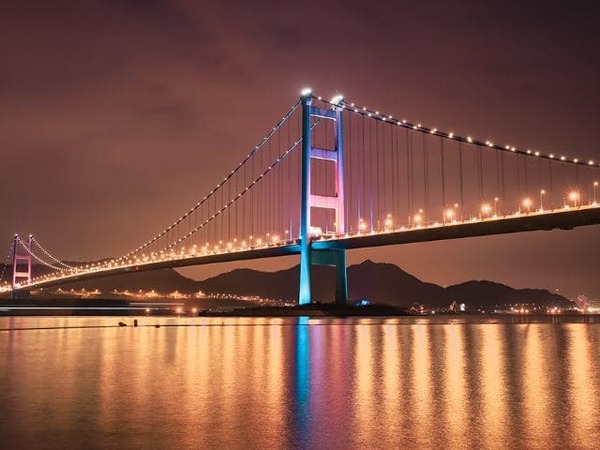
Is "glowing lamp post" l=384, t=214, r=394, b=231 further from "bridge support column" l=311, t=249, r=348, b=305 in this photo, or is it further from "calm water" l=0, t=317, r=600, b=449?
"calm water" l=0, t=317, r=600, b=449

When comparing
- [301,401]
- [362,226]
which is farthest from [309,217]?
[301,401]

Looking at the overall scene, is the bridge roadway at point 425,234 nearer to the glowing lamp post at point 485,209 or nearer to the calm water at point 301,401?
the glowing lamp post at point 485,209

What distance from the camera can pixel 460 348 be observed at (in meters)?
19.8

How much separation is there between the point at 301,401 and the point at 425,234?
4076 centimetres

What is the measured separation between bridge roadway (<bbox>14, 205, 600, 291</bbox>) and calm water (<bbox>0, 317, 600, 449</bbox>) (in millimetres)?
25545

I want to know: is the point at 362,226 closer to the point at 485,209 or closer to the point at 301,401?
the point at 485,209

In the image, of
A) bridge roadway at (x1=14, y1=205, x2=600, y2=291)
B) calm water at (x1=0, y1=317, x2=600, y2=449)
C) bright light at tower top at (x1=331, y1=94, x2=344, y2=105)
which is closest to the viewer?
calm water at (x1=0, y1=317, x2=600, y2=449)

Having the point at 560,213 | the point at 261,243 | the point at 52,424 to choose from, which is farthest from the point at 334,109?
the point at 52,424

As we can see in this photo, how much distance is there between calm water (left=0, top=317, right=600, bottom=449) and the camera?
23.5ft

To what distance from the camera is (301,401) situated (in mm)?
9586

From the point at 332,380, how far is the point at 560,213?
32.6m

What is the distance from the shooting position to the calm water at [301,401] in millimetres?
7176

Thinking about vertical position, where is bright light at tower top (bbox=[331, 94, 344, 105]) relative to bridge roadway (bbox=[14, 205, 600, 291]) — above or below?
above

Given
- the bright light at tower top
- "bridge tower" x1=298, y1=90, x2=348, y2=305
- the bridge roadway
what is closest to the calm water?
the bridge roadway
